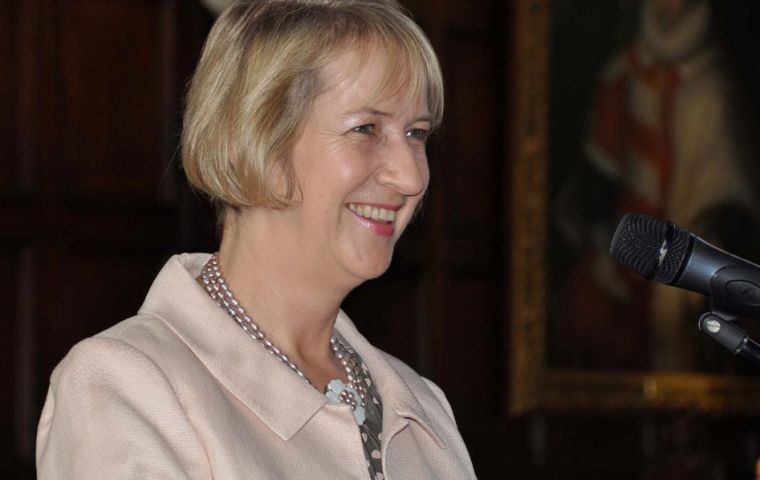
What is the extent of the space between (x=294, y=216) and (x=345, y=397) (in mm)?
340

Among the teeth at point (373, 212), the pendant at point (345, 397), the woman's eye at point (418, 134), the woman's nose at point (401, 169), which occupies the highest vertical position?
the woman's eye at point (418, 134)

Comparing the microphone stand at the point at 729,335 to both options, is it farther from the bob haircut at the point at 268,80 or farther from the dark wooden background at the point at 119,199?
the dark wooden background at the point at 119,199

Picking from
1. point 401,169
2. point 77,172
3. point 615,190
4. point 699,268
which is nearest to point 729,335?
point 699,268

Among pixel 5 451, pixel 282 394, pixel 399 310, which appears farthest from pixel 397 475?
pixel 399 310

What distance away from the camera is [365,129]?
238cm

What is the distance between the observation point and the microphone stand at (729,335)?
6.24 ft

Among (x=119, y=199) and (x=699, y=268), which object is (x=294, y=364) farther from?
(x=119, y=199)

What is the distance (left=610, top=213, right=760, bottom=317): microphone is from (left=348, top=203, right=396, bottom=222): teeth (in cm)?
57

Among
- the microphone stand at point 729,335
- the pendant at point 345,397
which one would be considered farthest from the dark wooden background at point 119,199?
the microphone stand at point 729,335

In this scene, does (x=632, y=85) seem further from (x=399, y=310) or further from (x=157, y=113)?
(x=157, y=113)

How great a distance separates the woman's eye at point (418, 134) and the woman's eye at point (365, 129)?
7cm

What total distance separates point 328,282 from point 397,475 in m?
0.35

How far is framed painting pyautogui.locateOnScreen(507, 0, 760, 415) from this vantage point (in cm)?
631

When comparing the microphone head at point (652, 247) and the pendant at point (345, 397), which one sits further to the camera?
the pendant at point (345, 397)
